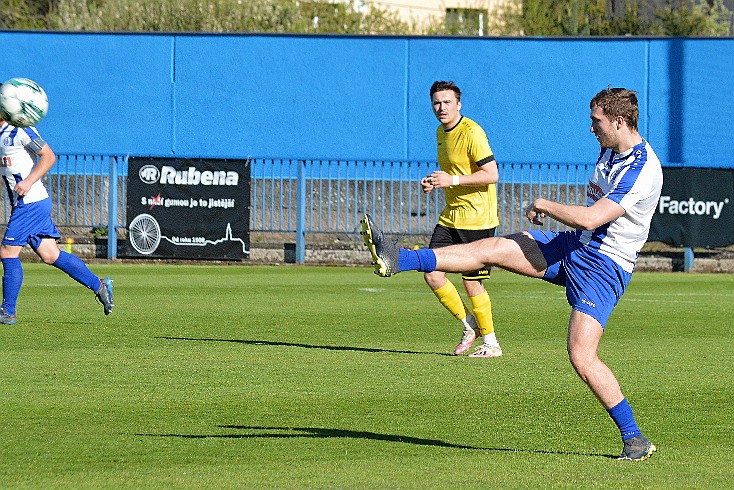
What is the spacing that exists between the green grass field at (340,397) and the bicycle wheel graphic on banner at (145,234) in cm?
656

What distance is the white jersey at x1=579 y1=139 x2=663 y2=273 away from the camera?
6.62 m

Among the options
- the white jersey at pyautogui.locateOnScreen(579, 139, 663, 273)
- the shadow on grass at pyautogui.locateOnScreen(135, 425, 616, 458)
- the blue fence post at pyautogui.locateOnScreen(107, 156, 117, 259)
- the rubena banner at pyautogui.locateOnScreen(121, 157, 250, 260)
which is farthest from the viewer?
the blue fence post at pyautogui.locateOnScreen(107, 156, 117, 259)

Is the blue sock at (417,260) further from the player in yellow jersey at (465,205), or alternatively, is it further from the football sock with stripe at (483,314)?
the football sock with stripe at (483,314)

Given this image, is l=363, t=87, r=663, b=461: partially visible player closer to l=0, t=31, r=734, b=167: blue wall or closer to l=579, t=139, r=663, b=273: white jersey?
l=579, t=139, r=663, b=273: white jersey

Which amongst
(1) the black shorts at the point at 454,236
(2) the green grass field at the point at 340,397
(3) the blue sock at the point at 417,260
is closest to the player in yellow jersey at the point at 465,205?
(1) the black shorts at the point at 454,236

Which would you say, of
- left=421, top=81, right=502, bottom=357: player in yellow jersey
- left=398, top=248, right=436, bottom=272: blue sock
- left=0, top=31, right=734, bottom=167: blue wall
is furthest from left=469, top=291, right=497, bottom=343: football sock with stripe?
left=0, top=31, right=734, bottom=167: blue wall

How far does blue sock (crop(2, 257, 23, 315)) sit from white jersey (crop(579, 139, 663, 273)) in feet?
22.8

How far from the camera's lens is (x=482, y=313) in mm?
10812

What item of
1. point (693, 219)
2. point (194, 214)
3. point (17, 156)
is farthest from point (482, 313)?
point (693, 219)

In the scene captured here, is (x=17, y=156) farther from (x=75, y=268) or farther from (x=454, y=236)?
(x=454, y=236)

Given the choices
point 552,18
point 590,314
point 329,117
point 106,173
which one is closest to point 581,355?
point 590,314

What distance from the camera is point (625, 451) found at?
6586mm

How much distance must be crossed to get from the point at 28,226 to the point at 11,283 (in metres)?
0.56

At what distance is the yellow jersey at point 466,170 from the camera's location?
1075cm
